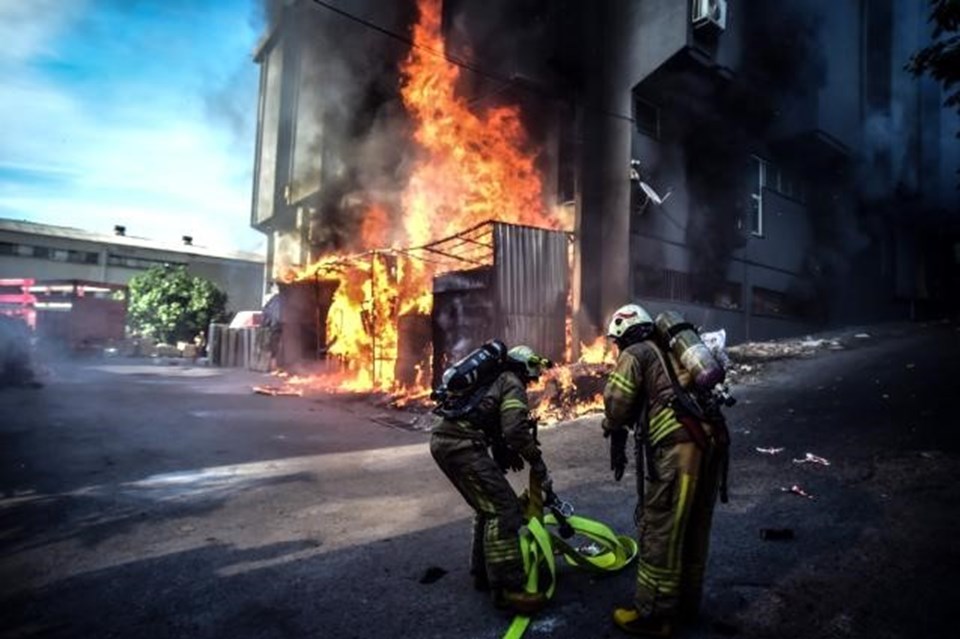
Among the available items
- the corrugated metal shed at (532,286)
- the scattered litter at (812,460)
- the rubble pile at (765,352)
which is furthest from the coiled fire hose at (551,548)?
the corrugated metal shed at (532,286)

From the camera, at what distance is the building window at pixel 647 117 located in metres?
13.7

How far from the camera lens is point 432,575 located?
4.27m

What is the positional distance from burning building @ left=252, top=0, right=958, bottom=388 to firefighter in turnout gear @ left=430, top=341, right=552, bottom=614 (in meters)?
8.01

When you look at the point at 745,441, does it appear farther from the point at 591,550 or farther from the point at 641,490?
the point at 641,490

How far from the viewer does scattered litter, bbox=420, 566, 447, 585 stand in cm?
422

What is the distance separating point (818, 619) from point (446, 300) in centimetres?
1081

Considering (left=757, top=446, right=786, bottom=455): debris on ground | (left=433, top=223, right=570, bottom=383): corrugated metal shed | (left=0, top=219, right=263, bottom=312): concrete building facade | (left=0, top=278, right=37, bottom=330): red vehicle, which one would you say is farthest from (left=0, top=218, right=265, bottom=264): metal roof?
(left=757, top=446, right=786, bottom=455): debris on ground

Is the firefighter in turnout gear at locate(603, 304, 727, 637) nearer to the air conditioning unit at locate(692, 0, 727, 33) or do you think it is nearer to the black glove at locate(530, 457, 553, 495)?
the black glove at locate(530, 457, 553, 495)

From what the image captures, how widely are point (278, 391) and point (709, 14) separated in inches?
529

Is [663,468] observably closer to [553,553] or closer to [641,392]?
[641,392]

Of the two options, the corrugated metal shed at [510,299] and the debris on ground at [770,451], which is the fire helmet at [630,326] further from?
the corrugated metal shed at [510,299]

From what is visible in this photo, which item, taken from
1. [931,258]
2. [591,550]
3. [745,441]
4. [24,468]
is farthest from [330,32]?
[931,258]

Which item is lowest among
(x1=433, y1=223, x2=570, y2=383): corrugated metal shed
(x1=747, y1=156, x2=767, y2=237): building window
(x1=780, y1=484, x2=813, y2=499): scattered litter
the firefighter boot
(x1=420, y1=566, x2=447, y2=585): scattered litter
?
(x1=420, y1=566, x2=447, y2=585): scattered litter

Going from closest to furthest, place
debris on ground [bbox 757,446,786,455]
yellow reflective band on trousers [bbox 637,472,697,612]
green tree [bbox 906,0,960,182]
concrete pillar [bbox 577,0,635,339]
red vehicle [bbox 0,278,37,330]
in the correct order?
yellow reflective band on trousers [bbox 637,472,697,612], green tree [bbox 906,0,960,182], debris on ground [bbox 757,446,786,455], concrete pillar [bbox 577,0,635,339], red vehicle [bbox 0,278,37,330]
